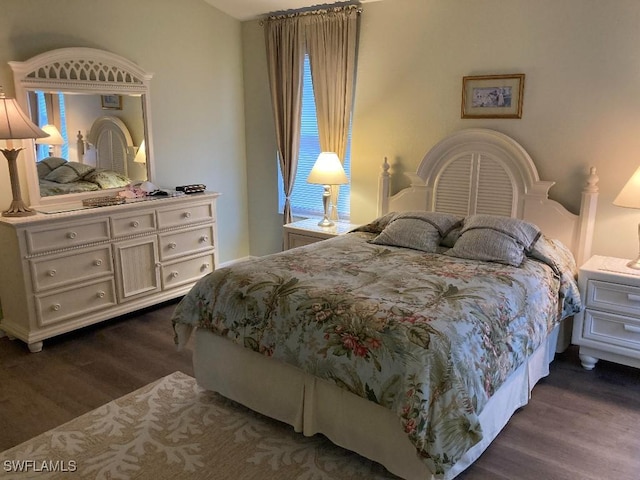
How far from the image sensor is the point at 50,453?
244cm

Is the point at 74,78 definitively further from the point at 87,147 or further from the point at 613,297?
the point at 613,297

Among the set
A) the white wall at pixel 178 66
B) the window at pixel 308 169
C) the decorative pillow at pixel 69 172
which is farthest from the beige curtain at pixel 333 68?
the decorative pillow at pixel 69 172

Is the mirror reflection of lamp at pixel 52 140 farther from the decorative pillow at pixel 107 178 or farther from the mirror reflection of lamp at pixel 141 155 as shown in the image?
the mirror reflection of lamp at pixel 141 155

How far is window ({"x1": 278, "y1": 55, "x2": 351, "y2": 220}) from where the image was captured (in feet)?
15.7

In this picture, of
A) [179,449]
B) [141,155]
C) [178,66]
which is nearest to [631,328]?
[179,449]

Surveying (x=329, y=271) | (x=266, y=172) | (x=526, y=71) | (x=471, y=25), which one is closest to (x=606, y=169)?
(x=526, y=71)

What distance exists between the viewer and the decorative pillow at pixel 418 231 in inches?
134

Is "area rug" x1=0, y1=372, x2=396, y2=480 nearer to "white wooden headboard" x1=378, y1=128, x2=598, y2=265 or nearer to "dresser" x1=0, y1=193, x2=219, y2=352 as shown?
"dresser" x1=0, y1=193, x2=219, y2=352

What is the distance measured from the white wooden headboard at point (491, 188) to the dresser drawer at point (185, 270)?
169cm

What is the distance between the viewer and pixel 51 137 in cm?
373

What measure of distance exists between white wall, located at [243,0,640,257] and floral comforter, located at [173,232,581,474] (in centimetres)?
79

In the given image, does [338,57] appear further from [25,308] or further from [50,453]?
[50,453]

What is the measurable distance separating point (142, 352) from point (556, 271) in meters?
2.72

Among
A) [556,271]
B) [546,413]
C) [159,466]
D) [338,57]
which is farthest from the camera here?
[338,57]
